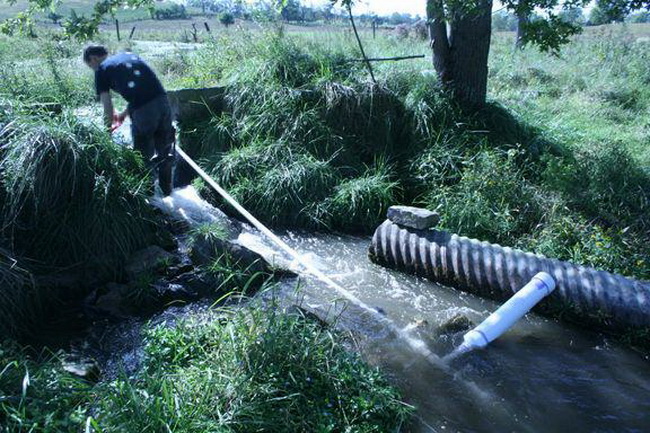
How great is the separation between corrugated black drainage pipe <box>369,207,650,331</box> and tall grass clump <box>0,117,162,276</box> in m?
2.61

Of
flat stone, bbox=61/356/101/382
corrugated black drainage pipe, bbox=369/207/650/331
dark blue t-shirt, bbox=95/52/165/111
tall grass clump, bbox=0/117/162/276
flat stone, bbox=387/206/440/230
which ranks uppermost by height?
dark blue t-shirt, bbox=95/52/165/111

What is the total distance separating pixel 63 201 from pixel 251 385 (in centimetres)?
292

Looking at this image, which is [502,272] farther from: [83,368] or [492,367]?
[83,368]

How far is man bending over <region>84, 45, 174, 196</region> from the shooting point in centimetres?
618

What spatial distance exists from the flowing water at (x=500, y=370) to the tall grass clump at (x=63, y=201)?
5.83 ft

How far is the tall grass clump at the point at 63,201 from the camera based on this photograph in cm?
470

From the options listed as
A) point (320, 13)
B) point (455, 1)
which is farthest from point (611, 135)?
point (320, 13)

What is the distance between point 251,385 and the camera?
307cm

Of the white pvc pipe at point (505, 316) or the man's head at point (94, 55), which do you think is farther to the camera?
the man's head at point (94, 55)

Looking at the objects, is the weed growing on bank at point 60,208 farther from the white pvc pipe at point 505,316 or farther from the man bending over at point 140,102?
the white pvc pipe at point 505,316

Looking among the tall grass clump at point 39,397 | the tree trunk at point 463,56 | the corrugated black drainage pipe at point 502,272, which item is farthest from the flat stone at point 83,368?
the tree trunk at point 463,56

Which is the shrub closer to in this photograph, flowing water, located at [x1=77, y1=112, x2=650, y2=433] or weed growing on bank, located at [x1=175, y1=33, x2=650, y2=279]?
weed growing on bank, located at [x1=175, y1=33, x2=650, y2=279]

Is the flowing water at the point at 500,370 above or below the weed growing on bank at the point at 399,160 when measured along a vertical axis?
below

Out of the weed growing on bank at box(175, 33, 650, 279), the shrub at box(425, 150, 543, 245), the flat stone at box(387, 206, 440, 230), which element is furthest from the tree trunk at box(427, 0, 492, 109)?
the flat stone at box(387, 206, 440, 230)
